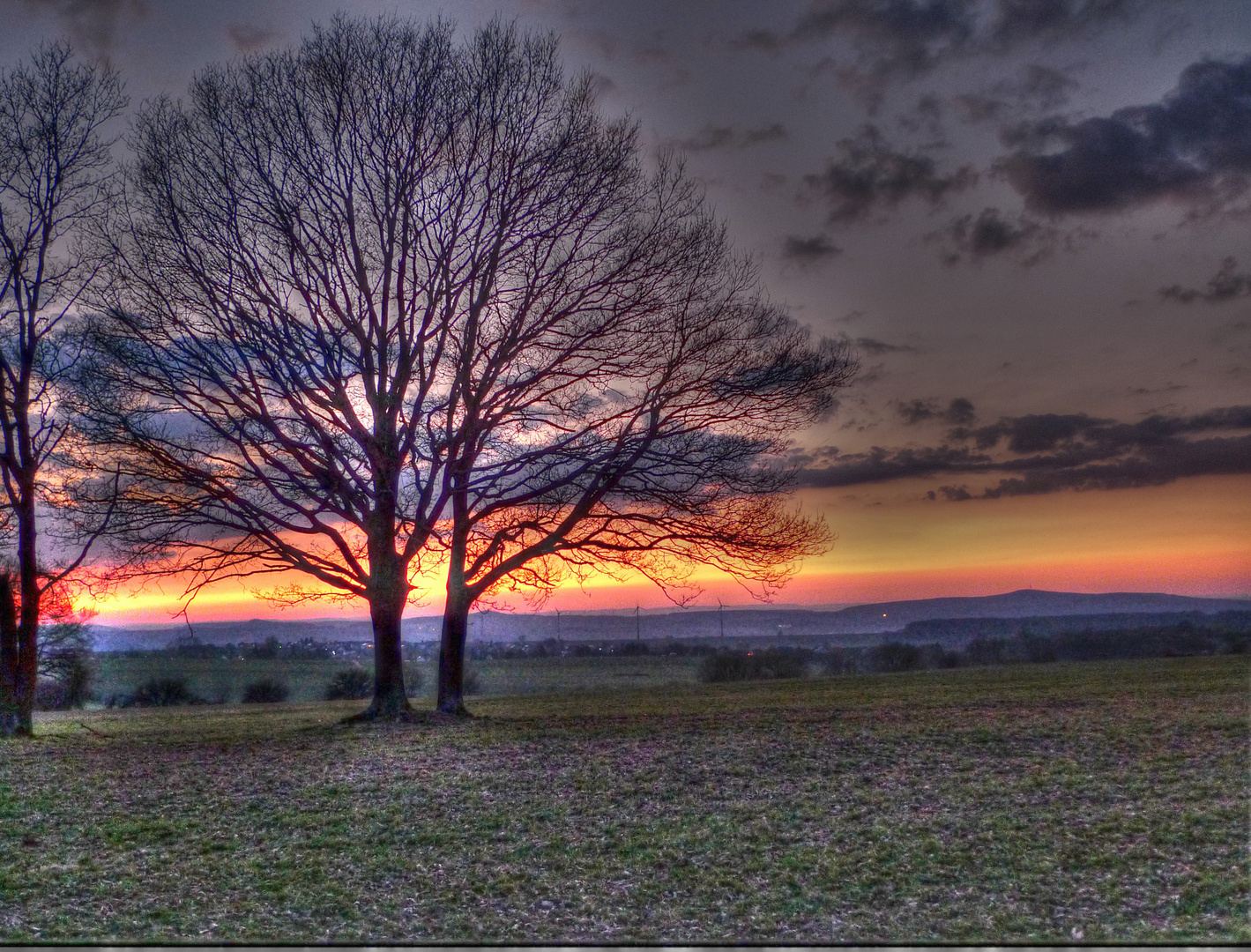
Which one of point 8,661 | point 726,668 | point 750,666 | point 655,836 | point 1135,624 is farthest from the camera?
point 1135,624

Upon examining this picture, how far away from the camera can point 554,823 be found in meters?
8.56

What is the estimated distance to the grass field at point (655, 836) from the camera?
6090mm

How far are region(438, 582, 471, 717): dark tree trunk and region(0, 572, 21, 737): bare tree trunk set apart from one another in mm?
7577

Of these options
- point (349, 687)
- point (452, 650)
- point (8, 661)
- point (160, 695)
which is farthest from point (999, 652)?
point (8, 661)

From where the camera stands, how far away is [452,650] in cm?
1862

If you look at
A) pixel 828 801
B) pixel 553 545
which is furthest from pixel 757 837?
pixel 553 545

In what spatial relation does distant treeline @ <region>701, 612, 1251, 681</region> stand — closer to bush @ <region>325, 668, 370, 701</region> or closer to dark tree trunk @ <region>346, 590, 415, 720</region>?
bush @ <region>325, 668, 370, 701</region>

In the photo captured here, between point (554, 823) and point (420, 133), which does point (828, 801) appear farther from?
point (420, 133)

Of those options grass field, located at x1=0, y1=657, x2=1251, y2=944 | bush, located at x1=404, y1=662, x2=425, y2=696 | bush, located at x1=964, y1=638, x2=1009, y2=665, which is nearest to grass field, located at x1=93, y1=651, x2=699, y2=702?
bush, located at x1=404, y1=662, x2=425, y2=696

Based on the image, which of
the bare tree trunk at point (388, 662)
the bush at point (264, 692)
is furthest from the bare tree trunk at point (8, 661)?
the bush at point (264, 692)

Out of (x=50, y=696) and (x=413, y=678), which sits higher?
(x=50, y=696)

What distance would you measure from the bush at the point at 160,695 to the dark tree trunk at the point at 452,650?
24270mm

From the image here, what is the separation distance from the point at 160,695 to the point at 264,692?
418cm

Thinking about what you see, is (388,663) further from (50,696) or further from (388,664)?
(50,696)
